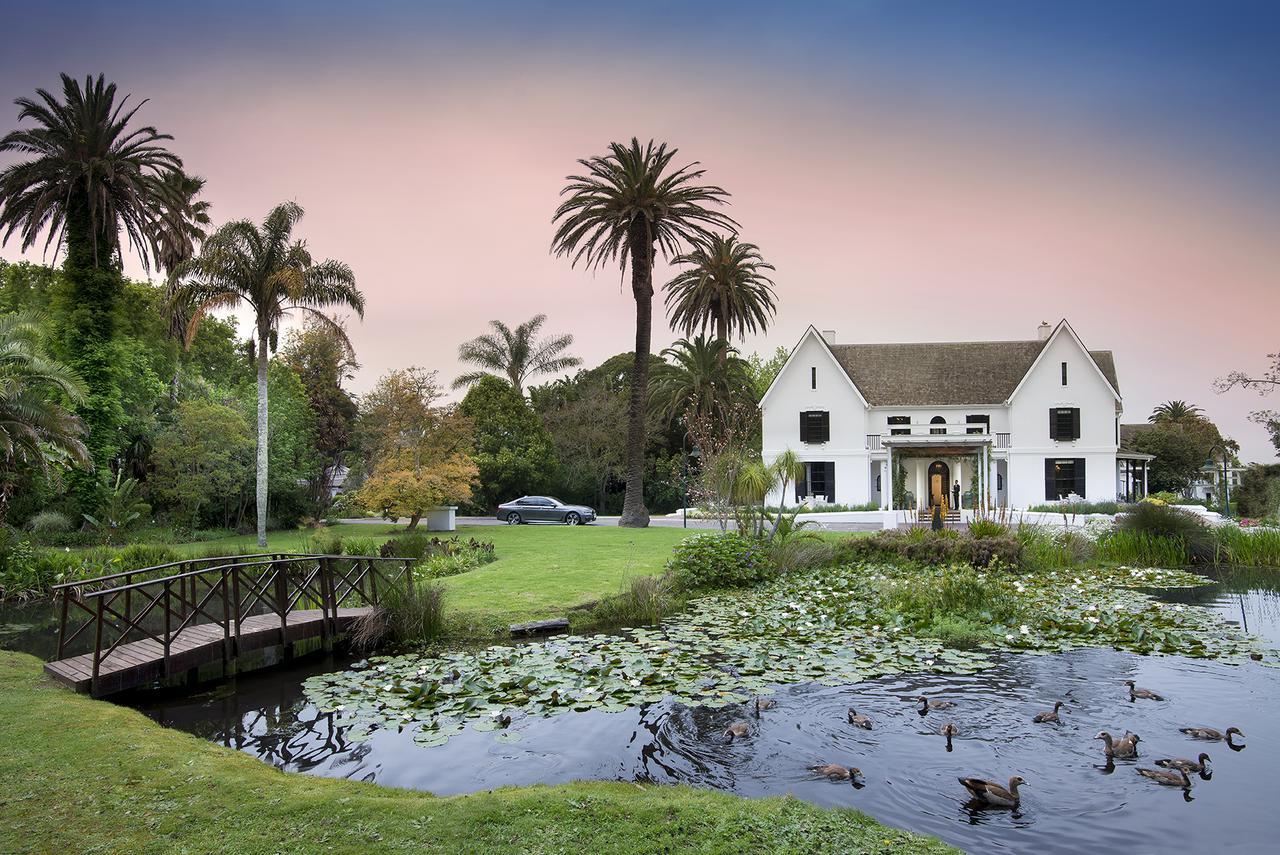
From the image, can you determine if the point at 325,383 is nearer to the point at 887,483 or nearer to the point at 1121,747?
the point at 887,483

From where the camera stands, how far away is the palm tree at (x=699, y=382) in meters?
41.4

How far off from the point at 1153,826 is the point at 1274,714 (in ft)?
12.2

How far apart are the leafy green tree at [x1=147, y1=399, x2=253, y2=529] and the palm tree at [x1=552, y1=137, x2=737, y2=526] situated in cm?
1500

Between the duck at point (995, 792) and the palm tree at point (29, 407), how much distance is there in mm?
19576

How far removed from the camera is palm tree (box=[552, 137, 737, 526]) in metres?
32.5

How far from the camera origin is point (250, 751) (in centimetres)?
740

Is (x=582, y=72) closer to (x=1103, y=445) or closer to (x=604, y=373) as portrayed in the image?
(x=1103, y=445)

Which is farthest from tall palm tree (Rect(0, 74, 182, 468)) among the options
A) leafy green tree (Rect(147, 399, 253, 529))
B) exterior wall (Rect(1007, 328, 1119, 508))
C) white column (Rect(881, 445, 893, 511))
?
exterior wall (Rect(1007, 328, 1119, 508))

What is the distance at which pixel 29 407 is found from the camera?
17.9 m

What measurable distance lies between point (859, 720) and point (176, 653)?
7950 mm

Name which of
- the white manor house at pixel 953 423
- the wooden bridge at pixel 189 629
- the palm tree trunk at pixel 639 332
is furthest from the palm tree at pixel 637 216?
the wooden bridge at pixel 189 629

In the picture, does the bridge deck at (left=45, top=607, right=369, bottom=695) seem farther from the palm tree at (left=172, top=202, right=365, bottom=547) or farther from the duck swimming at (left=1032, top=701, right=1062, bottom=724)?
the palm tree at (left=172, top=202, right=365, bottom=547)

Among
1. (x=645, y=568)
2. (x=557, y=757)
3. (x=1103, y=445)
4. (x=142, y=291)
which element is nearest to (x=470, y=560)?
(x=645, y=568)

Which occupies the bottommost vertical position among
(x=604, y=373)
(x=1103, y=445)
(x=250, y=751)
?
(x=250, y=751)
